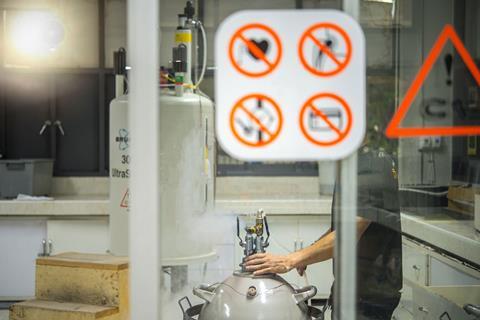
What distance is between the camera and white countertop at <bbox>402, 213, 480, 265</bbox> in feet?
6.87

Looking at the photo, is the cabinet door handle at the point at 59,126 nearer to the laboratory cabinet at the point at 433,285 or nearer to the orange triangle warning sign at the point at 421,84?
the laboratory cabinet at the point at 433,285

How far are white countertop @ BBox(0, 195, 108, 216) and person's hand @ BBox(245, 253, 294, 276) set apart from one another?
9.65 feet

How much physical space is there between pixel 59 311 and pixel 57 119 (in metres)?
3.44

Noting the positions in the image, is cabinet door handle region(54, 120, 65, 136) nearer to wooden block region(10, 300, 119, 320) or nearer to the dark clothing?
wooden block region(10, 300, 119, 320)

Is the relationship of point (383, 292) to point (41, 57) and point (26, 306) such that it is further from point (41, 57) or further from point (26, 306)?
point (41, 57)

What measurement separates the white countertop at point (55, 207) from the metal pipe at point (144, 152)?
308 cm

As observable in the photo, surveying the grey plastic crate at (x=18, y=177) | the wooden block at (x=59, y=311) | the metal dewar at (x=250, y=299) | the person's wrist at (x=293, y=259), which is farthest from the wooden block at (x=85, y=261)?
the grey plastic crate at (x=18, y=177)

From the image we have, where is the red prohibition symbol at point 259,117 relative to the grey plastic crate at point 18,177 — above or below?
above

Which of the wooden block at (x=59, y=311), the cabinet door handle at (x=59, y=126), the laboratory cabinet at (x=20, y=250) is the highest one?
the cabinet door handle at (x=59, y=126)

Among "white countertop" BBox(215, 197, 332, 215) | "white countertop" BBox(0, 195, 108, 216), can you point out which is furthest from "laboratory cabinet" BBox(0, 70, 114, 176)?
"white countertop" BBox(215, 197, 332, 215)

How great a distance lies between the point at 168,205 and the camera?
1.69 m

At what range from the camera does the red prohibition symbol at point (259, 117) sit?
1525mm

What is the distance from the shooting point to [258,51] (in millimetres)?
1533

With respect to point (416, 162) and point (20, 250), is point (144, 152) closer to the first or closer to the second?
point (416, 162)
